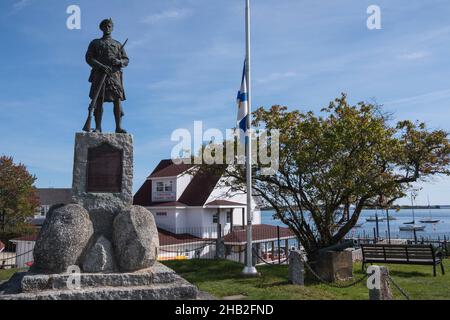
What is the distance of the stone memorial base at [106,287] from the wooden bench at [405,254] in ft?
30.6

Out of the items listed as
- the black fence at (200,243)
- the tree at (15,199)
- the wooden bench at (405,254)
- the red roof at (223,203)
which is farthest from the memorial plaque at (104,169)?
the tree at (15,199)

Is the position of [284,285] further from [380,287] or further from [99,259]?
[99,259]

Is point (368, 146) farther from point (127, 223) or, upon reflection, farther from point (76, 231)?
point (76, 231)

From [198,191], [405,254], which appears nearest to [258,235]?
[198,191]

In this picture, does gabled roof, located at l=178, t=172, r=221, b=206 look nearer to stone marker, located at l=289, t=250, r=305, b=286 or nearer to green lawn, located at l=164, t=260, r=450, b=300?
green lawn, located at l=164, t=260, r=450, b=300

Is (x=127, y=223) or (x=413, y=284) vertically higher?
(x=127, y=223)

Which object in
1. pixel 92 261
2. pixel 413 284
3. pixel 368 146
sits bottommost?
pixel 413 284

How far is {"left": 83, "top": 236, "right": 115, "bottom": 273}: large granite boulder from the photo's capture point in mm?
7523

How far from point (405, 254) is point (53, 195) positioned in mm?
51603

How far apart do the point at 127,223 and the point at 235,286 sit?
3.83m

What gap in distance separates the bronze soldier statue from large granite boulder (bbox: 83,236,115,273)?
9.66 ft

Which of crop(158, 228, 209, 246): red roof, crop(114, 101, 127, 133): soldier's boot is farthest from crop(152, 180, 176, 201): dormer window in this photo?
crop(114, 101, 127, 133): soldier's boot

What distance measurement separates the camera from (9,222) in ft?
109
